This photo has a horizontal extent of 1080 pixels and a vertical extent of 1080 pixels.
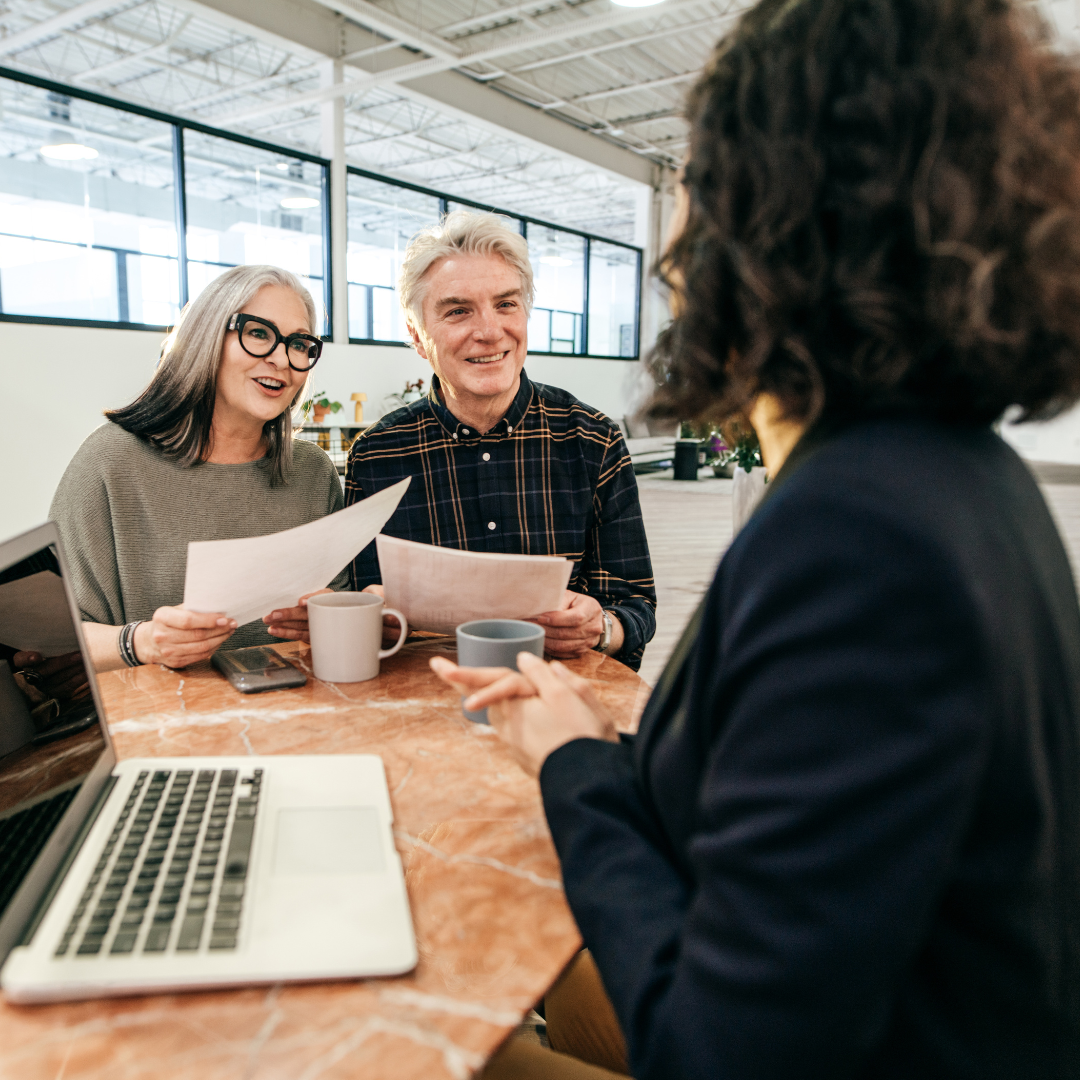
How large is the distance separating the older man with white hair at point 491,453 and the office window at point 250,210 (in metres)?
4.35

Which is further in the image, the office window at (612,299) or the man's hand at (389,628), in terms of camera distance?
the office window at (612,299)

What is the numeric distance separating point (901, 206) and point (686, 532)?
6922 mm

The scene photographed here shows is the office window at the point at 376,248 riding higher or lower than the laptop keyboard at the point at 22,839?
higher

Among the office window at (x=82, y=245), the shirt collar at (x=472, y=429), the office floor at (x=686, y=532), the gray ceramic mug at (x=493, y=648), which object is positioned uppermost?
the office window at (x=82, y=245)

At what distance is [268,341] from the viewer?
167 centimetres

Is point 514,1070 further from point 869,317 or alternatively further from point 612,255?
point 612,255

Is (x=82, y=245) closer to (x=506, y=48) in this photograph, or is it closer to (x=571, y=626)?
(x=506, y=48)

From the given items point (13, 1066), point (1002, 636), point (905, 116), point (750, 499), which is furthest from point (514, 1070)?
point (750, 499)

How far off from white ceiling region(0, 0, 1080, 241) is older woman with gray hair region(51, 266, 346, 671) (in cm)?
577

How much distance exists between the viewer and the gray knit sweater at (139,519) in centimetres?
156

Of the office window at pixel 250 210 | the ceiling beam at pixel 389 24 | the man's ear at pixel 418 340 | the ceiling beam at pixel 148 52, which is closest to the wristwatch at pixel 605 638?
the man's ear at pixel 418 340

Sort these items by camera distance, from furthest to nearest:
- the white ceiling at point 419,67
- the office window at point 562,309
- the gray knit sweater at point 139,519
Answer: the office window at point 562,309 → the white ceiling at point 419,67 → the gray knit sweater at point 139,519

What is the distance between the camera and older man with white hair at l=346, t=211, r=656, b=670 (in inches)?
70.2

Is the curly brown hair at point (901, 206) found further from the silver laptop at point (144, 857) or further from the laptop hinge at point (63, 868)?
the laptop hinge at point (63, 868)
